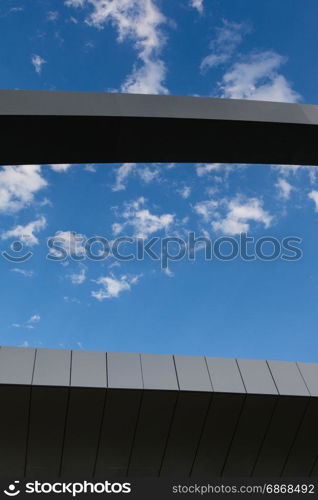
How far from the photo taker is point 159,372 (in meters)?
7.97

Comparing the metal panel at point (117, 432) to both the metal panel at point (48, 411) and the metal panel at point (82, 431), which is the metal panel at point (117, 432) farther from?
the metal panel at point (48, 411)

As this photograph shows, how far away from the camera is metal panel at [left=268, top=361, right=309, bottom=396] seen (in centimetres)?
807

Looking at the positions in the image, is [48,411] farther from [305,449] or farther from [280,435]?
[305,449]

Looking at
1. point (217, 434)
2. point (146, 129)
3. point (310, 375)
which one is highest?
point (146, 129)

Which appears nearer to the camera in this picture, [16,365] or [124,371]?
[16,365]

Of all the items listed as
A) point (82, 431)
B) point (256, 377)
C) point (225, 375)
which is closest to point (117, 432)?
point (82, 431)

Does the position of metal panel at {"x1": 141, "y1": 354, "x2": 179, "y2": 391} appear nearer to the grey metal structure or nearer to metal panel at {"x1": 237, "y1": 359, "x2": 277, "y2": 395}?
the grey metal structure

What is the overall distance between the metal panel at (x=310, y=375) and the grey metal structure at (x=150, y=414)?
0.05ft

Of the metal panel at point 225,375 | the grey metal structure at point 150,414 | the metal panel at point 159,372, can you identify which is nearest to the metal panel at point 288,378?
the grey metal structure at point 150,414

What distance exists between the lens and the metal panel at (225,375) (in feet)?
26.0

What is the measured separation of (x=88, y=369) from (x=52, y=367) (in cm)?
48

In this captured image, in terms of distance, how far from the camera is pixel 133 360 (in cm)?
803

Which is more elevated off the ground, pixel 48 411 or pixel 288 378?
pixel 288 378

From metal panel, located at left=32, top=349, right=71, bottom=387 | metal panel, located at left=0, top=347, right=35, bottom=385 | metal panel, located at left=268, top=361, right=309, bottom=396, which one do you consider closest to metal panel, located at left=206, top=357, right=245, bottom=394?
metal panel, located at left=268, top=361, right=309, bottom=396
